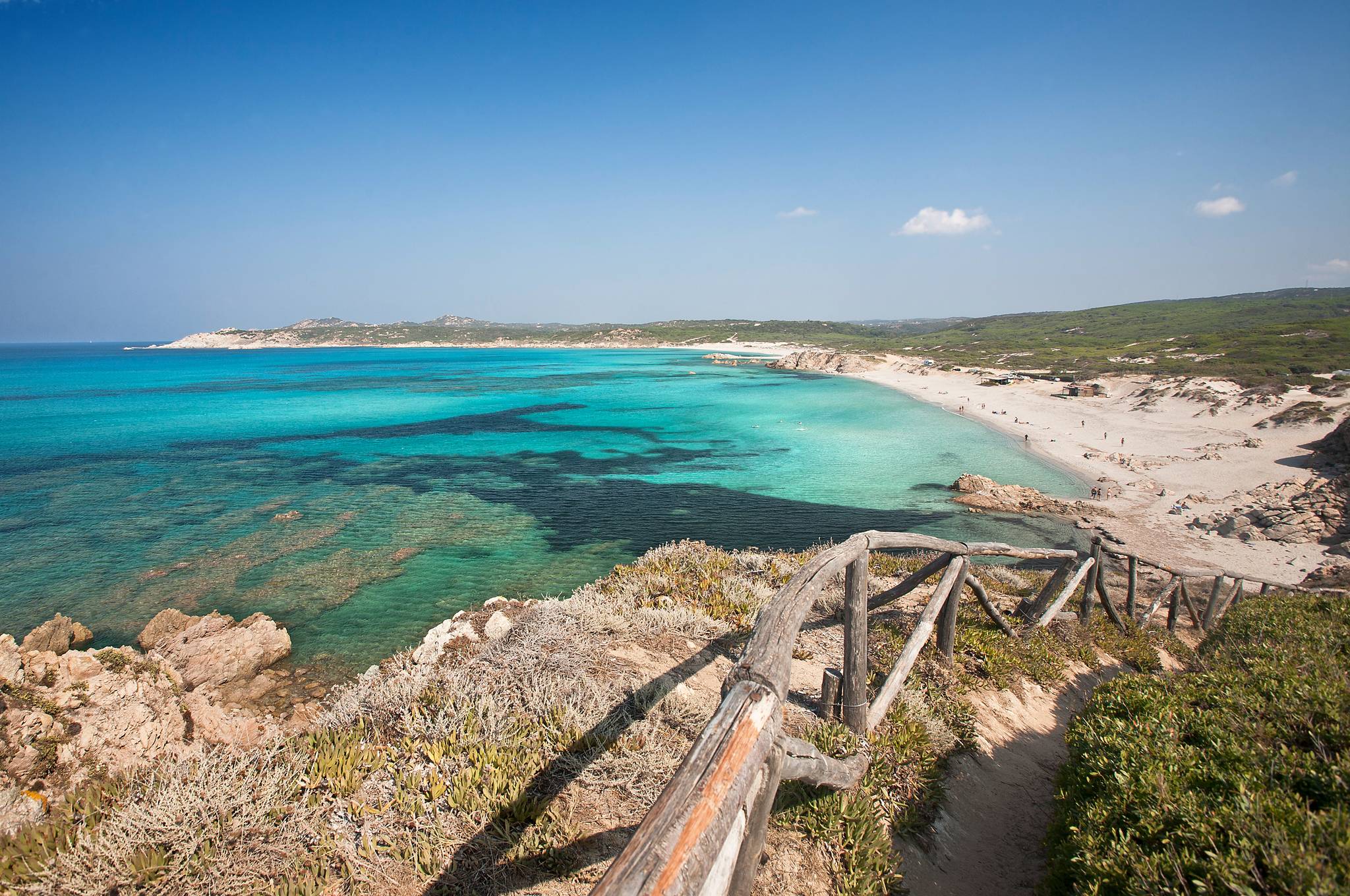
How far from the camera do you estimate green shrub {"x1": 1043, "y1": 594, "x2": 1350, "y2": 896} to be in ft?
8.75

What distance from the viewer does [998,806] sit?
5336 mm

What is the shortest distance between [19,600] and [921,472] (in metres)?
36.5

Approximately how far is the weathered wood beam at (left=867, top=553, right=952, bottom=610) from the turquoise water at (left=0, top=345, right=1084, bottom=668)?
446 inches

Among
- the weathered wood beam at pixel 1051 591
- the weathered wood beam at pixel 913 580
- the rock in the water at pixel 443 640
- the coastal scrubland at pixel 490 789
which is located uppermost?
the weathered wood beam at pixel 913 580

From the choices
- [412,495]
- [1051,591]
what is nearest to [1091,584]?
[1051,591]

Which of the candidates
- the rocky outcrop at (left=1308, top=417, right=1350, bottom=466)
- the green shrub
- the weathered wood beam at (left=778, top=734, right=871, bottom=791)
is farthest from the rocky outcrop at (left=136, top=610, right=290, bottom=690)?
the rocky outcrop at (left=1308, top=417, right=1350, bottom=466)

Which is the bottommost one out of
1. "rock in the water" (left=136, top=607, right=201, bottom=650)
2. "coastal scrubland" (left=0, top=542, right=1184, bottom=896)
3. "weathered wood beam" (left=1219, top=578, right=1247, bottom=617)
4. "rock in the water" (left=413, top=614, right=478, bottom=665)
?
"rock in the water" (left=136, top=607, right=201, bottom=650)

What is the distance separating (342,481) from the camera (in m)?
29.2

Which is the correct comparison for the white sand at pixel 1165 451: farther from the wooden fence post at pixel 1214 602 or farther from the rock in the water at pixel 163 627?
the rock in the water at pixel 163 627

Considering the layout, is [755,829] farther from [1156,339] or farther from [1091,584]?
[1156,339]

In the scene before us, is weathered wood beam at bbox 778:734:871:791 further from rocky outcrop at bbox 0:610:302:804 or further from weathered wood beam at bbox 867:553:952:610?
rocky outcrop at bbox 0:610:302:804

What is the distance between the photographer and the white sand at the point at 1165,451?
19844 millimetres

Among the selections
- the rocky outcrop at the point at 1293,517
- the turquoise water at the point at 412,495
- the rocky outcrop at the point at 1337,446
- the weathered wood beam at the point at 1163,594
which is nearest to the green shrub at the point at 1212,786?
the weathered wood beam at the point at 1163,594

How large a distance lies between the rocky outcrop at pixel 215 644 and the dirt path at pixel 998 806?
43.4 feet
